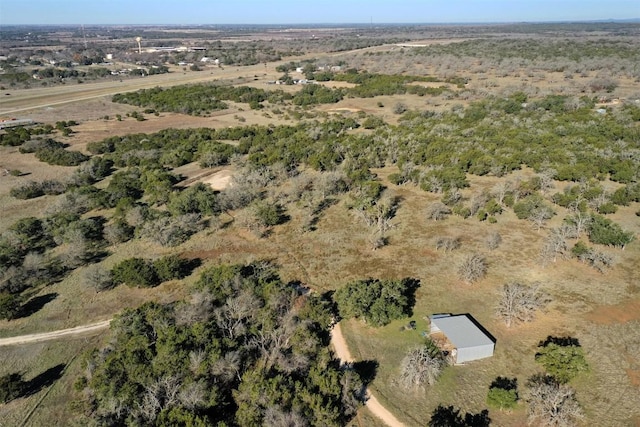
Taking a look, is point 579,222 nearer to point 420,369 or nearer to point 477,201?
point 477,201

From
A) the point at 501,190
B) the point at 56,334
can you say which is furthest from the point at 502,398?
the point at 501,190

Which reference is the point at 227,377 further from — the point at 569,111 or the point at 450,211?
the point at 569,111

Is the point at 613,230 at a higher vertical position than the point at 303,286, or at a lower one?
higher

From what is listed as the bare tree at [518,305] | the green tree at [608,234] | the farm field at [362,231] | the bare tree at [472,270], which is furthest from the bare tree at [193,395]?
the green tree at [608,234]

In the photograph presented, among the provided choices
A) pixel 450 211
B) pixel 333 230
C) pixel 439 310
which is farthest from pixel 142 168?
pixel 439 310

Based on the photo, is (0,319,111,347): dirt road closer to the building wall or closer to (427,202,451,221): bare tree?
the building wall

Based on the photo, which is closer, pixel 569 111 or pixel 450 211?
pixel 450 211

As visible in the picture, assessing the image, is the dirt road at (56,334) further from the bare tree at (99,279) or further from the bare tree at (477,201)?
the bare tree at (477,201)
